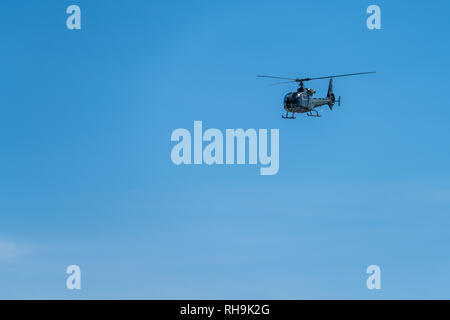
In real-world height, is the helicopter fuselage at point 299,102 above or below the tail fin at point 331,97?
below

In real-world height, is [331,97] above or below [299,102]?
above

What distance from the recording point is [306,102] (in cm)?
15125

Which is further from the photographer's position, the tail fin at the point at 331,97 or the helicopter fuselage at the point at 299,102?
the tail fin at the point at 331,97

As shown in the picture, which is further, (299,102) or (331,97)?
(331,97)

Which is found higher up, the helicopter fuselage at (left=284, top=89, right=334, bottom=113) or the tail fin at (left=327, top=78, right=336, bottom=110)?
the tail fin at (left=327, top=78, right=336, bottom=110)

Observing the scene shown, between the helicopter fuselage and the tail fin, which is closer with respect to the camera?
the helicopter fuselage
